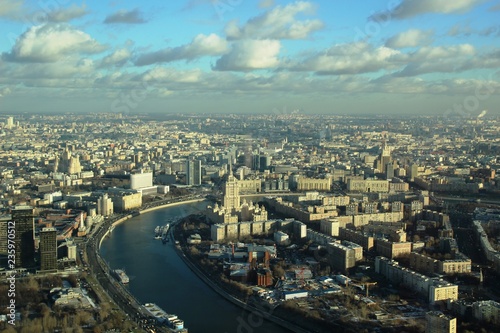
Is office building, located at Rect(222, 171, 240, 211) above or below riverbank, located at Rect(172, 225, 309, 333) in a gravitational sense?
above

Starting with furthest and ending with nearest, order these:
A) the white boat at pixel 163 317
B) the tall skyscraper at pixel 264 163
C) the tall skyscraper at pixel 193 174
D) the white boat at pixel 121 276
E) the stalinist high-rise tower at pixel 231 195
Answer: the tall skyscraper at pixel 264 163 → the tall skyscraper at pixel 193 174 → the stalinist high-rise tower at pixel 231 195 → the white boat at pixel 121 276 → the white boat at pixel 163 317

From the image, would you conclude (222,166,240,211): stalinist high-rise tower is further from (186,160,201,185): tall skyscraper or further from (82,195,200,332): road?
(186,160,201,185): tall skyscraper

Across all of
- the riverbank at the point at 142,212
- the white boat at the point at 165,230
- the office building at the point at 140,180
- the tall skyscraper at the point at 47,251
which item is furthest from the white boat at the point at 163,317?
the office building at the point at 140,180

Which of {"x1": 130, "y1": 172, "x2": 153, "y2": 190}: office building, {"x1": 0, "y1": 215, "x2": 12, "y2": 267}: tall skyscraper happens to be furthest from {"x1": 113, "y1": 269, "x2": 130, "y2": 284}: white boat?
{"x1": 130, "y1": 172, "x2": 153, "y2": 190}: office building

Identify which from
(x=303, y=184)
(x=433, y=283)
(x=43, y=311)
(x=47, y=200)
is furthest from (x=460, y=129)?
(x=43, y=311)

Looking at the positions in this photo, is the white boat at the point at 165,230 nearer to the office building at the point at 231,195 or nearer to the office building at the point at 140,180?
the office building at the point at 231,195

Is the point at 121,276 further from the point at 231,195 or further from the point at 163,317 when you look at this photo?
the point at 231,195
